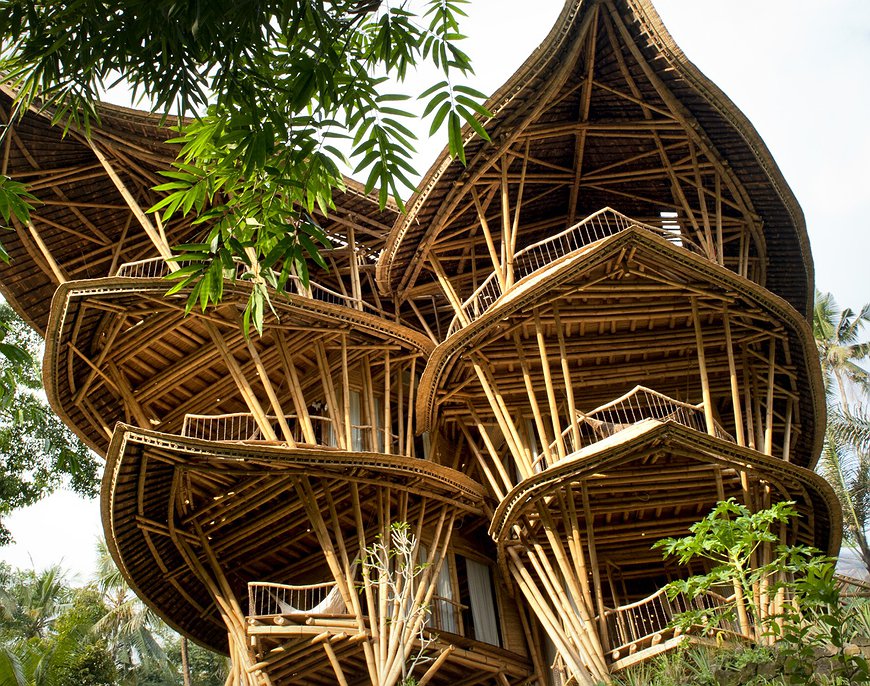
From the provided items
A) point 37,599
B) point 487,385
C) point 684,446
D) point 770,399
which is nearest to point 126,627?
point 37,599

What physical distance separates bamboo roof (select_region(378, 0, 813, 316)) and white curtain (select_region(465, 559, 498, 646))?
22.3ft

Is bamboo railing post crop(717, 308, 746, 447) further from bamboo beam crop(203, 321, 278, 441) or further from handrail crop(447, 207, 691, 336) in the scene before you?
bamboo beam crop(203, 321, 278, 441)

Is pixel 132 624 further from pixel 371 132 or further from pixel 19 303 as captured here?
pixel 371 132

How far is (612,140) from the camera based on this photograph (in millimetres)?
19875

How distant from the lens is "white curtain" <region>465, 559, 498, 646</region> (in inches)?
776

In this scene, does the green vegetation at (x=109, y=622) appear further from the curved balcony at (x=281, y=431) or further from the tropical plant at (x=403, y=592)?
the tropical plant at (x=403, y=592)

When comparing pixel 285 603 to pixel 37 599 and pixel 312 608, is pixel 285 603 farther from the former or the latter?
pixel 37 599

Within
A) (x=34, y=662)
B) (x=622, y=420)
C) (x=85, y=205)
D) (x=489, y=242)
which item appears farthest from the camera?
(x=85, y=205)

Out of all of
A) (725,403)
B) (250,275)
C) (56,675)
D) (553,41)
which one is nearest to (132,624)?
(56,675)

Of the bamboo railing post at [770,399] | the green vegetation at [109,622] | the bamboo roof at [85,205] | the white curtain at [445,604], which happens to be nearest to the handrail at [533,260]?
the bamboo railing post at [770,399]

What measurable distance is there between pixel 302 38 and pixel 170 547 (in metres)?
15.7

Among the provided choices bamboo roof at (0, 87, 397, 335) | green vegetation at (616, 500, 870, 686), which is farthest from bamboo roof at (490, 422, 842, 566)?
bamboo roof at (0, 87, 397, 335)

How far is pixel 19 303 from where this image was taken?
20.8 m

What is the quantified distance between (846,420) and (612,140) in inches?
750
